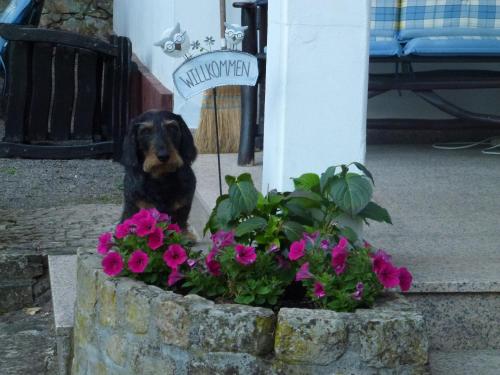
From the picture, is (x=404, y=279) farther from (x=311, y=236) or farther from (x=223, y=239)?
(x=223, y=239)

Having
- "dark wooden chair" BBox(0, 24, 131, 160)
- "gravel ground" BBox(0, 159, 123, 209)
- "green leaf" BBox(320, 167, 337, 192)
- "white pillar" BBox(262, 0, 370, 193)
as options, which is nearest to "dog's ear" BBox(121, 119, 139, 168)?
"white pillar" BBox(262, 0, 370, 193)

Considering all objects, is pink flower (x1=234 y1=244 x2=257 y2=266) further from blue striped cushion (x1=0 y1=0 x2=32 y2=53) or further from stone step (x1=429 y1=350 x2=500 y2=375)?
blue striped cushion (x1=0 y1=0 x2=32 y2=53)

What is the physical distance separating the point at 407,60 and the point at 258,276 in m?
2.99

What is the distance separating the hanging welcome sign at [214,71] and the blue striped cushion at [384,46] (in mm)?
1921

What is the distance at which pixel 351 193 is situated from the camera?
334 centimetres

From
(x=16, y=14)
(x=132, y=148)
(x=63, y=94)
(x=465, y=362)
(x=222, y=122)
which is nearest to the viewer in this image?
(x=465, y=362)

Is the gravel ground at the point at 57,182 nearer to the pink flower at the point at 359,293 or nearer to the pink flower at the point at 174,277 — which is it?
the pink flower at the point at 174,277

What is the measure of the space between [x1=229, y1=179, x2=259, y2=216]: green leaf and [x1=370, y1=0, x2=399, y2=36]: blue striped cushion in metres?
2.75

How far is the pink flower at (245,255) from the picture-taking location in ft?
10.5

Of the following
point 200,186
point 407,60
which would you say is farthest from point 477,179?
point 200,186

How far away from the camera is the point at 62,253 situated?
5.06 meters

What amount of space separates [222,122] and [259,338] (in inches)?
130

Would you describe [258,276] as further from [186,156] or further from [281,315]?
[186,156]

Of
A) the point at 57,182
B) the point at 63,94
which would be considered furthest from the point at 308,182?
the point at 63,94
